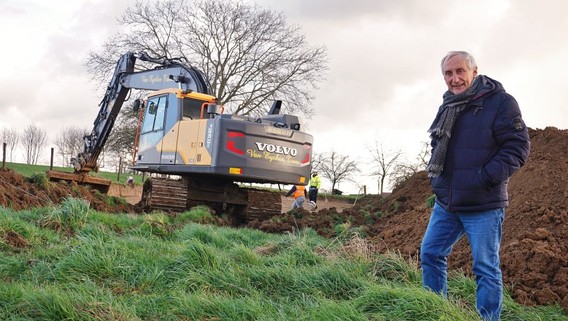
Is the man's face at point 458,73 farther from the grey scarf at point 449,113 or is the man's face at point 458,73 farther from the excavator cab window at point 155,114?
the excavator cab window at point 155,114

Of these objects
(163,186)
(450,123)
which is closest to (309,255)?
(450,123)

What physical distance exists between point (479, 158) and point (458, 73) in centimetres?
58

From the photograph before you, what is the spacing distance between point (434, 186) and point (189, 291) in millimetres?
1956

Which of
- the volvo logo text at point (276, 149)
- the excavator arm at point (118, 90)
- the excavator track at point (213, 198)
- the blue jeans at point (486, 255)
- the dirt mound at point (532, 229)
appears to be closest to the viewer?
the blue jeans at point (486, 255)

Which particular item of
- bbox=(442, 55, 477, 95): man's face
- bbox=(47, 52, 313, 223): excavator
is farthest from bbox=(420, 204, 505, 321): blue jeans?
bbox=(47, 52, 313, 223): excavator

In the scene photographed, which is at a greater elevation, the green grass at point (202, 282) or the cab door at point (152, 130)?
the cab door at point (152, 130)

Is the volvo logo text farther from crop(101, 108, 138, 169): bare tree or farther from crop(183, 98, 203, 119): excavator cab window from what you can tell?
crop(101, 108, 138, 169): bare tree

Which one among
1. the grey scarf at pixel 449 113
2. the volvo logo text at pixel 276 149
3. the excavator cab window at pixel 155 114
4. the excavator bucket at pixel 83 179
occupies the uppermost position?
the excavator cab window at pixel 155 114

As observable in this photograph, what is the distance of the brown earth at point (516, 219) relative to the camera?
514 centimetres

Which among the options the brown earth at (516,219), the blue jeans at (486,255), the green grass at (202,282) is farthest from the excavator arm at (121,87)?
the blue jeans at (486,255)

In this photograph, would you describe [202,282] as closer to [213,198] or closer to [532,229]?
[532,229]

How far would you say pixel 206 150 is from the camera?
37.3 feet

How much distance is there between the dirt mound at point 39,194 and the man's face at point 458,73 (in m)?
6.73

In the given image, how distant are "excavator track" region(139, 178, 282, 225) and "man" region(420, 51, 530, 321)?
860cm
